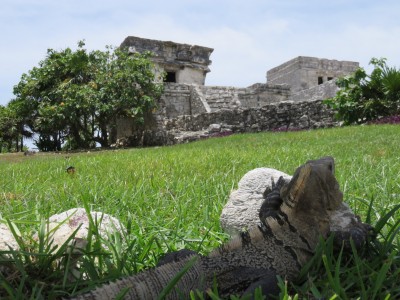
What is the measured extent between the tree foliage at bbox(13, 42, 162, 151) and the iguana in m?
14.5

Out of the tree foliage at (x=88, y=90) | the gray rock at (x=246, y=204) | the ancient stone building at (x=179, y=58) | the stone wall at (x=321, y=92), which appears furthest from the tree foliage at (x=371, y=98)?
the gray rock at (x=246, y=204)

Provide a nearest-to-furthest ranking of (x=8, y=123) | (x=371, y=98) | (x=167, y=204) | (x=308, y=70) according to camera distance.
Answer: (x=167, y=204) < (x=371, y=98) < (x=8, y=123) < (x=308, y=70)

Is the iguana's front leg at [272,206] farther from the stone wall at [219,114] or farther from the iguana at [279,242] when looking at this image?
the stone wall at [219,114]

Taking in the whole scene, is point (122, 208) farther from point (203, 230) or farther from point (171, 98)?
point (171, 98)

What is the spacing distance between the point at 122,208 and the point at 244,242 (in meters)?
1.33

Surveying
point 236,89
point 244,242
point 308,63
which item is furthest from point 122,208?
point 308,63

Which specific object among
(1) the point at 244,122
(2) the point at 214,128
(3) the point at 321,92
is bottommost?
(2) the point at 214,128

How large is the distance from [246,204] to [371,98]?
1232 cm

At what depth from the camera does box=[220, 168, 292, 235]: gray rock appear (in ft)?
7.53

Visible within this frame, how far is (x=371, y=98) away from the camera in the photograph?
13.4m

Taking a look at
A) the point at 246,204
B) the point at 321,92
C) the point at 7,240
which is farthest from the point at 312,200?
the point at 321,92

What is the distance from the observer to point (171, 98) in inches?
708

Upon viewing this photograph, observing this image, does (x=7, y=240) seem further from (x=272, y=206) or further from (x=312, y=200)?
(x=312, y=200)

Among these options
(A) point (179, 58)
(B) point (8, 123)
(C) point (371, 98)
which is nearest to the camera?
(C) point (371, 98)
